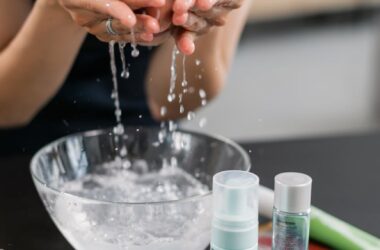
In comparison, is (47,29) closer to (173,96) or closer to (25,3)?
(25,3)

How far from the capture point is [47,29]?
711 mm

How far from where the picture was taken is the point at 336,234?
24.0 inches

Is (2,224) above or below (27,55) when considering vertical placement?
below

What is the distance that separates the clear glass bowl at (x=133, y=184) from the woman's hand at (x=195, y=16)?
5.0 inches

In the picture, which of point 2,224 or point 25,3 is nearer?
point 2,224

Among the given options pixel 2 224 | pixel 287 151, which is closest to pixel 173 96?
pixel 287 151

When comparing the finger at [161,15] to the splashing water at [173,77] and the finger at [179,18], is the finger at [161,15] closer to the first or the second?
the finger at [179,18]

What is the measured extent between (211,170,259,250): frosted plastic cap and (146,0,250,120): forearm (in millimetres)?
278

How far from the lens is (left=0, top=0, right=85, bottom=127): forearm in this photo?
0.70m

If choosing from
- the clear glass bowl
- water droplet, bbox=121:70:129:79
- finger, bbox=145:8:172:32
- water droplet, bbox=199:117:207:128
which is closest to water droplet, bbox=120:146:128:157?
the clear glass bowl

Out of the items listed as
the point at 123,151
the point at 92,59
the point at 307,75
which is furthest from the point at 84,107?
the point at 307,75

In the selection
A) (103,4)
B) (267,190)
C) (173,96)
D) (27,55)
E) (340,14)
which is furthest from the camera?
(340,14)

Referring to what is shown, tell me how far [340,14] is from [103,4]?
140 centimetres

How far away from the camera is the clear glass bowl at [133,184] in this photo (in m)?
0.57
